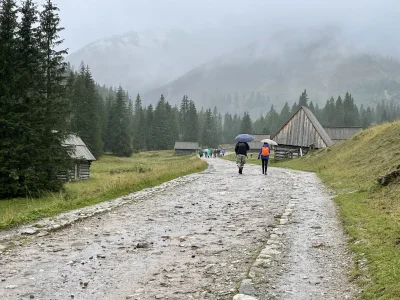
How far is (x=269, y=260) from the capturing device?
6.18m

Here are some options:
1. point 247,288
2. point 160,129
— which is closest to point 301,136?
point 247,288

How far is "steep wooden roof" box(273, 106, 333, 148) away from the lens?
47.4m

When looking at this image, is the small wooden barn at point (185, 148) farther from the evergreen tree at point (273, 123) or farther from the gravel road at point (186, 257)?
the gravel road at point (186, 257)

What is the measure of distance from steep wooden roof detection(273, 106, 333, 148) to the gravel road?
38484mm

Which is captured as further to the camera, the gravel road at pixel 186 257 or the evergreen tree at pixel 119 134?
the evergreen tree at pixel 119 134

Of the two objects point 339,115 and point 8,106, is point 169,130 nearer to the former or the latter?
point 339,115

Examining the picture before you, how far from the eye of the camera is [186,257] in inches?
256

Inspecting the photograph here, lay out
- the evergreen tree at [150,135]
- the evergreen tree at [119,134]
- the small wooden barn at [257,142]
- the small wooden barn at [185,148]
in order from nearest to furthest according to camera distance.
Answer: the evergreen tree at [119,134]
the small wooden barn at [257,142]
the small wooden barn at [185,148]
the evergreen tree at [150,135]

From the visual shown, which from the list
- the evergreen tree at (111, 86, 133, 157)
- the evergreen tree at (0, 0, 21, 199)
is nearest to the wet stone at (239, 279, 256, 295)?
the evergreen tree at (0, 0, 21, 199)

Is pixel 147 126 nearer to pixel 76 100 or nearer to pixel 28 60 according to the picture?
pixel 76 100

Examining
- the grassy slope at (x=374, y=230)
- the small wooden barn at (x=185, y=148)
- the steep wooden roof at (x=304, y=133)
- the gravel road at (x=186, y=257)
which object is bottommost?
the gravel road at (x=186, y=257)

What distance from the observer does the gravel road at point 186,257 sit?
16.5ft

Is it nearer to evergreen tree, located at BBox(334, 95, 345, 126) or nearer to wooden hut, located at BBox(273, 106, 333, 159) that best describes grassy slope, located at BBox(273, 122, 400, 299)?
wooden hut, located at BBox(273, 106, 333, 159)

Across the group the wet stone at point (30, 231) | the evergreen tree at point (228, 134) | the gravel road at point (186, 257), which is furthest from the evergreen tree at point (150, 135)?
the wet stone at point (30, 231)
